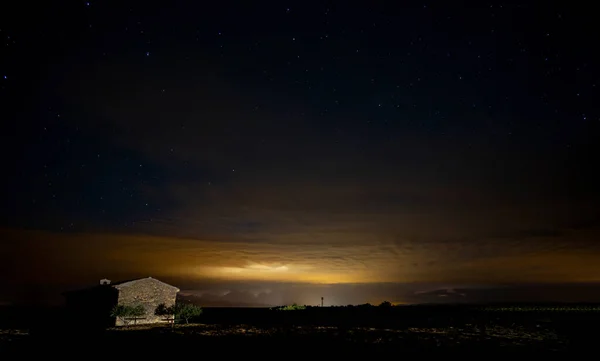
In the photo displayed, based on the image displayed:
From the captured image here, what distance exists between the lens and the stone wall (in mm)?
51056

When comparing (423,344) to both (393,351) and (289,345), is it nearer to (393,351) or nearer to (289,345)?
(393,351)

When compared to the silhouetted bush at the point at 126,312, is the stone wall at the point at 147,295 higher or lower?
higher

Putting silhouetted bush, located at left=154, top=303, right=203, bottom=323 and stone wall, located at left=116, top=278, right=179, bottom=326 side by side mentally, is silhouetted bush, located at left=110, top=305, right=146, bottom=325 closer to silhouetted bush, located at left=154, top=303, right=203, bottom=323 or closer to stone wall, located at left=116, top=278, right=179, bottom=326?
stone wall, located at left=116, top=278, right=179, bottom=326

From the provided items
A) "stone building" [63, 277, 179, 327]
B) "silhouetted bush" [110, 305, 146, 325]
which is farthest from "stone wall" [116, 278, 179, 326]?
"silhouetted bush" [110, 305, 146, 325]

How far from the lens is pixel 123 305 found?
50281 mm

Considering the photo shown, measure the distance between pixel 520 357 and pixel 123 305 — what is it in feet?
144

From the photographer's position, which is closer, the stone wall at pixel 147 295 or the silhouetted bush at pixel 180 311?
the stone wall at pixel 147 295

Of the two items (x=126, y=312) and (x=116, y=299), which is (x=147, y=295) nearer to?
(x=116, y=299)

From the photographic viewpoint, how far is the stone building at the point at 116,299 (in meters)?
50.9

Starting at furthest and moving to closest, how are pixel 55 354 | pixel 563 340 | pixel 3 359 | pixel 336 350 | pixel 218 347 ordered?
pixel 563 340
pixel 218 347
pixel 336 350
pixel 55 354
pixel 3 359

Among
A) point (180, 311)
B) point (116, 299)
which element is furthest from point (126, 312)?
point (180, 311)

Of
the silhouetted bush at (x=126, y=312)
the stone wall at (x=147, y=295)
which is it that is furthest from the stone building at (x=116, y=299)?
the silhouetted bush at (x=126, y=312)

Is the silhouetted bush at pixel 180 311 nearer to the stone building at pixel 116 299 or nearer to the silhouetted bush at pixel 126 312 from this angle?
the stone building at pixel 116 299

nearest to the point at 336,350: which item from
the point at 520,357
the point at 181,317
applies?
the point at 520,357
